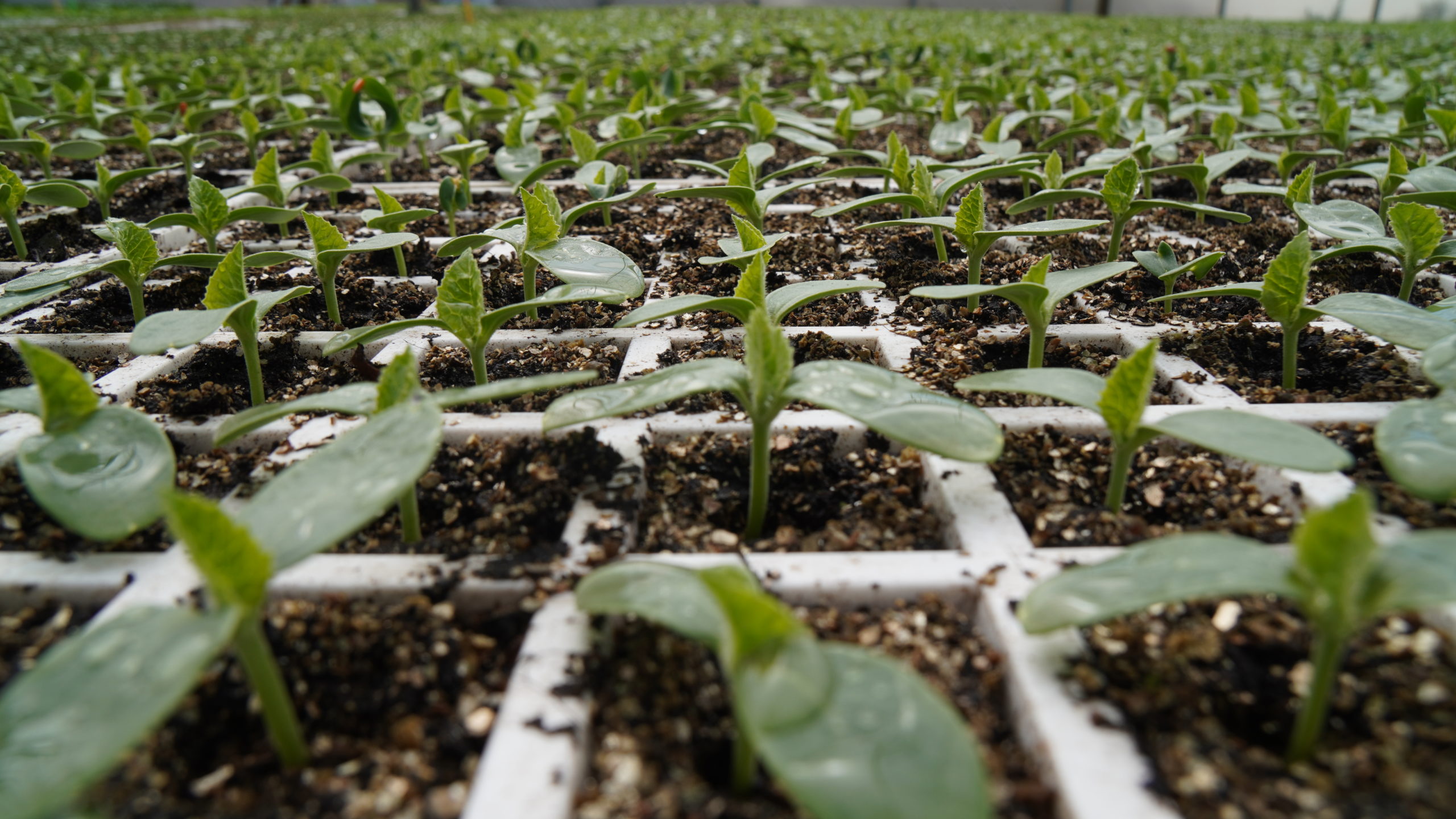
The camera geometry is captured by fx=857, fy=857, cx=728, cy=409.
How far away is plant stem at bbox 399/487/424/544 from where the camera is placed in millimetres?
864

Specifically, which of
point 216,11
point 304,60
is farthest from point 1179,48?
point 216,11

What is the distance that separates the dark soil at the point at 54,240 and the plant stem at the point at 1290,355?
225 cm

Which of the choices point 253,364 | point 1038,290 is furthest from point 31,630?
point 1038,290

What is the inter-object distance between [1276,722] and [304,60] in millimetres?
Result: 5808

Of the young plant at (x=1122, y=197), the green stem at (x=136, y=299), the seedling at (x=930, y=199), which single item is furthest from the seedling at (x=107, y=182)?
the young plant at (x=1122, y=197)

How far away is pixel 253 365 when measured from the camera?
1144mm

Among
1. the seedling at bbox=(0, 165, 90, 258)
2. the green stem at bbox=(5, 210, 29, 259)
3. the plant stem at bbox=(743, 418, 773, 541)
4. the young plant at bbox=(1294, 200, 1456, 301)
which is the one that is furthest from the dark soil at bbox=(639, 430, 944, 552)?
the green stem at bbox=(5, 210, 29, 259)

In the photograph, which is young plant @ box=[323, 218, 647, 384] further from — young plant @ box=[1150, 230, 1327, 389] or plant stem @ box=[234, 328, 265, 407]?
young plant @ box=[1150, 230, 1327, 389]

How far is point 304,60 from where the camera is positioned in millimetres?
5102

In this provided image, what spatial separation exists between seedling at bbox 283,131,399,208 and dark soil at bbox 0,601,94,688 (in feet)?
3.65

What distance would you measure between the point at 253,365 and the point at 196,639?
727mm

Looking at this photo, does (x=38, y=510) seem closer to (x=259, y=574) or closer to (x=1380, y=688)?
(x=259, y=574)

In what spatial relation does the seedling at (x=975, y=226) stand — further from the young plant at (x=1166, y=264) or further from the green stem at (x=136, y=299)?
the green stem at (x=136, y=299)

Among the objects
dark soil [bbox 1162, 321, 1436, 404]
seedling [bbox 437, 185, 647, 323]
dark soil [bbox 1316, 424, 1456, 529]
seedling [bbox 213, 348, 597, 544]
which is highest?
seedling [bbox 437, 185, 647, 323]
